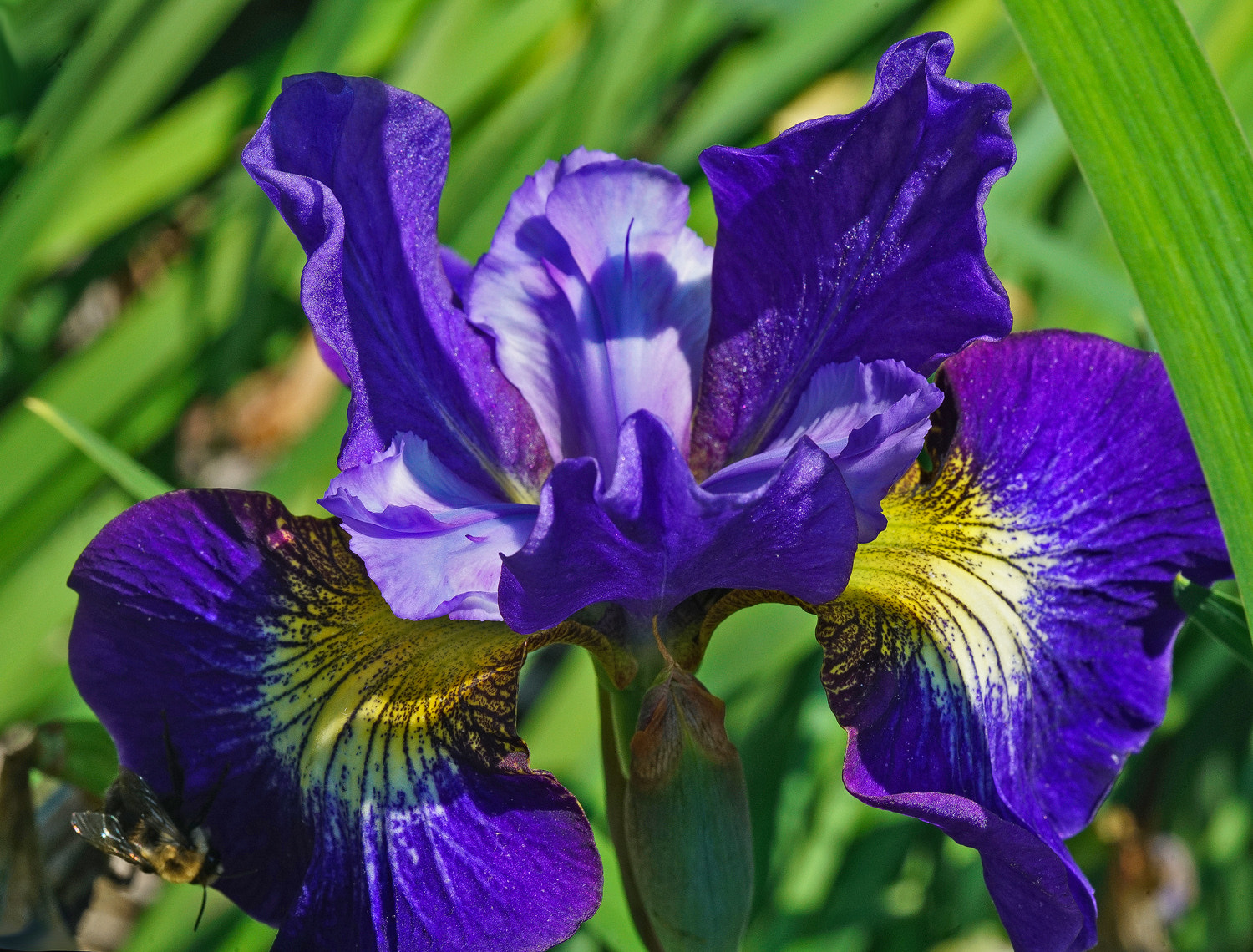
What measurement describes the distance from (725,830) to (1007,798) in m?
0.14

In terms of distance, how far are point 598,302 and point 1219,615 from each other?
0.34 metres


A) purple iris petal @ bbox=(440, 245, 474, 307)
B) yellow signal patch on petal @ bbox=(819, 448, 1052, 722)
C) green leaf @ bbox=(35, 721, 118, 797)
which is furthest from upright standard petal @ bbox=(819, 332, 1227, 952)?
green leaf @ bbox=(35, 721, 118, 797)

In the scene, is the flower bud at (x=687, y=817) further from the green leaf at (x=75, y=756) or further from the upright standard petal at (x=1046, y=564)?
the green leaf at (x=75, y=756)

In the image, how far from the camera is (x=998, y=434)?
0.55 m

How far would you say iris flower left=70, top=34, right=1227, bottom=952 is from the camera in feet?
1.51

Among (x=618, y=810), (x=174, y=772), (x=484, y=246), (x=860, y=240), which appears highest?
(x=484, y=246)

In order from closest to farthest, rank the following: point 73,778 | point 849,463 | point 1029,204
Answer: point 849,463
point 73,778
point 1029,204

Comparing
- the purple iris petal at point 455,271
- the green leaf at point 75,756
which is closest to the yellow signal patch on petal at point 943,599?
the purple iris petal at point 455,271

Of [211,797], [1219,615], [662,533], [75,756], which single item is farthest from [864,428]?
[75,756]

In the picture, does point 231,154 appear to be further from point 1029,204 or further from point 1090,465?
point 1090,465

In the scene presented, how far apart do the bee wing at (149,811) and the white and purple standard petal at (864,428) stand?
0.29 meters

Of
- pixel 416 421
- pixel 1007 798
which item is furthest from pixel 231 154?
pixel 1007 798

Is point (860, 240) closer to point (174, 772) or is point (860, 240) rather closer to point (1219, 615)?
point (1219, 615)

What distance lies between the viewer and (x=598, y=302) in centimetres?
58
